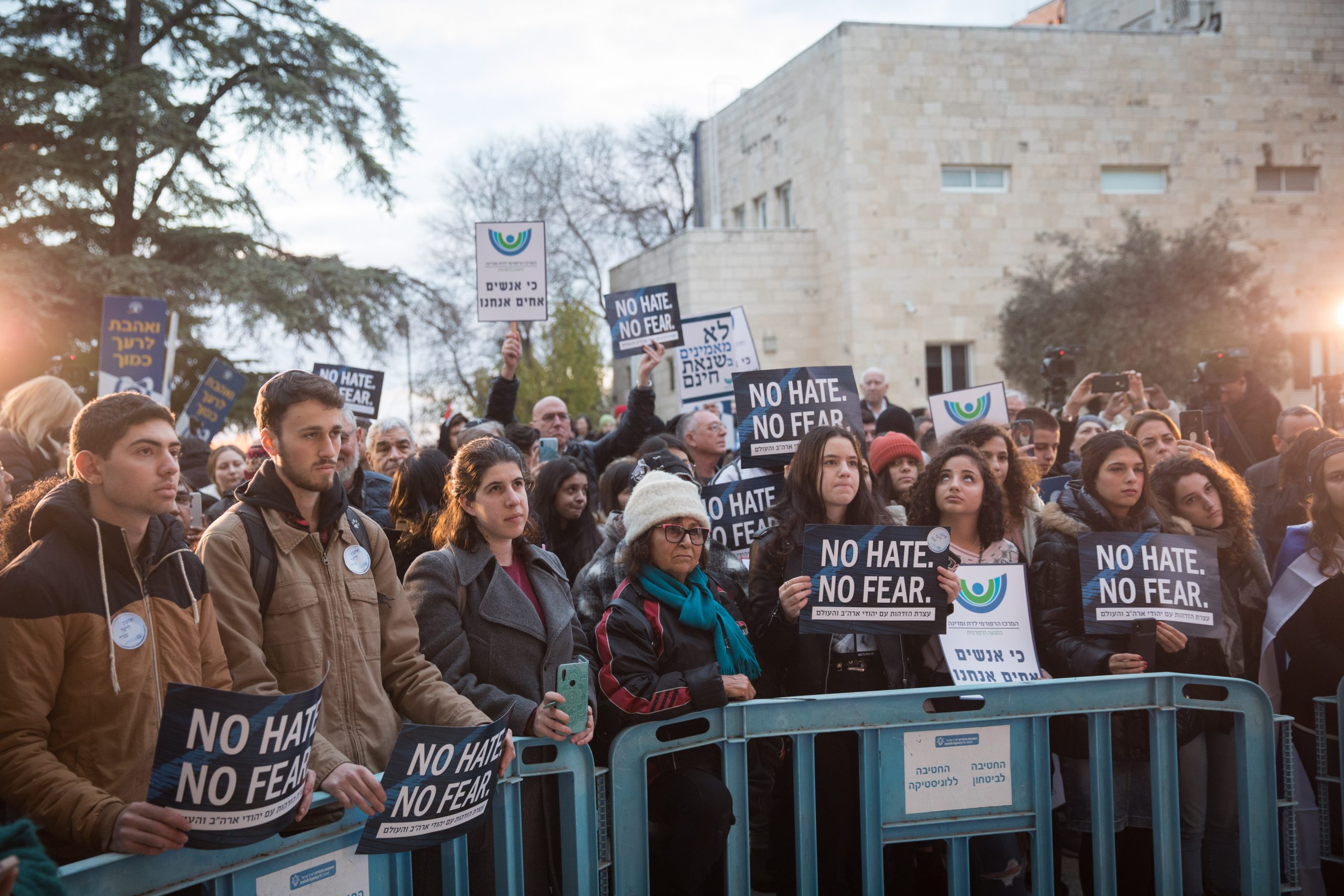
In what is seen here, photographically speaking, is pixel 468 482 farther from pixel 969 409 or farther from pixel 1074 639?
pixel 969 409

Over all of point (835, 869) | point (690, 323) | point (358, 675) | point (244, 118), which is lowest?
point (835, 869)

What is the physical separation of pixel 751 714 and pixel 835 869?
833 millimetres

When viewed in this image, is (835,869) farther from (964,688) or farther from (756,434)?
(756,434)

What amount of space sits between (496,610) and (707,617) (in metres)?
0.75

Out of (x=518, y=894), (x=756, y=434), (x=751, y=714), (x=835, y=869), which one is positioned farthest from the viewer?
(x=756, y=434)

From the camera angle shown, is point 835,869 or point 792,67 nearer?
point 835,869

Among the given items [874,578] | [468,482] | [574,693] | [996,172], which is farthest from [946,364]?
[574,693]

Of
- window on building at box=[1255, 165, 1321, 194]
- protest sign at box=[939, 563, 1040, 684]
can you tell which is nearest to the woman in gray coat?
protest sign at box=[939, 563, 1040, 684]

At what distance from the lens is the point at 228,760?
240cm

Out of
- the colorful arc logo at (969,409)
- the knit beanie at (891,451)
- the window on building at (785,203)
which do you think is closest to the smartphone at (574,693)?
the knit beanie at (891,451)

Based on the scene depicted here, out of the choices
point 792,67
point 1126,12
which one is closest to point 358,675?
point 792,67

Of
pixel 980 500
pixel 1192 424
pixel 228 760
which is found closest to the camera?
pixel 228 760

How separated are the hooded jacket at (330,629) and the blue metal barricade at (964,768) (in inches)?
26.3

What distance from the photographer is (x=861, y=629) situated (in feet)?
13.2
